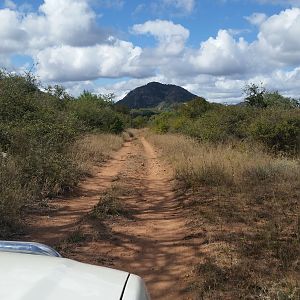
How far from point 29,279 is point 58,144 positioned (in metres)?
11.8

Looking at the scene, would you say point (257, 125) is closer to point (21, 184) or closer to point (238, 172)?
point (238, 172)

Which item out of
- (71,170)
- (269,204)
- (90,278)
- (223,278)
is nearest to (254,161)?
(269,204)

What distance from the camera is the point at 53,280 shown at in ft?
6.59

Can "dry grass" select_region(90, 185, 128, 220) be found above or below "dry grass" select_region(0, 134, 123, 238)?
below

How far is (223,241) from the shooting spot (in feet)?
21.8

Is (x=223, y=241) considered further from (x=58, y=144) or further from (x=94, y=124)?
(x=94, y=124)

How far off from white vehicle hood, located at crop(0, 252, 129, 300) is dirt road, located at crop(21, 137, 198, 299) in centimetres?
294

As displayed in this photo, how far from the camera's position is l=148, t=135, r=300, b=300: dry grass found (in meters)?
5.04

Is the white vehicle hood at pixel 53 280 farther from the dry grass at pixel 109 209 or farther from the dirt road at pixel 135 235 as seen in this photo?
the dry grass at pixel 109 209

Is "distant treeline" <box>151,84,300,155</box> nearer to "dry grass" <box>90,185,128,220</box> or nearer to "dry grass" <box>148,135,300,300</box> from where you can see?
"dry grass" <box>148,135,300,300</box>

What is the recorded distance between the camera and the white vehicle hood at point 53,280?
1.83 meters

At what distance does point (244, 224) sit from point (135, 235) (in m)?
1.77

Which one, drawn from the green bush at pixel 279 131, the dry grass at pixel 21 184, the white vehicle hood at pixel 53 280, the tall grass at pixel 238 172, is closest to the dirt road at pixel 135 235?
the dry grass at pixel 21 184

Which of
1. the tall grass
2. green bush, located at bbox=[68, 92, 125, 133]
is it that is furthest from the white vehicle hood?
green bush, located at bbox=[68, 92, 125, 133]
